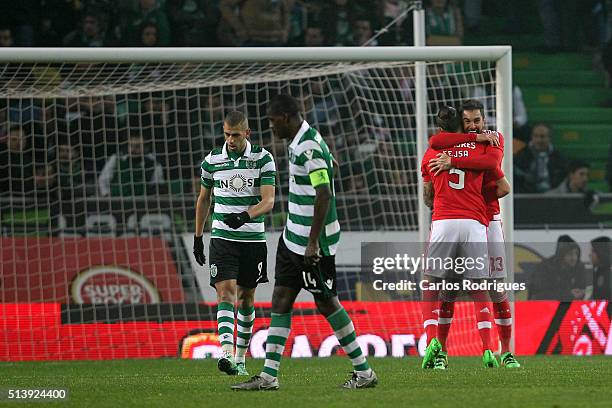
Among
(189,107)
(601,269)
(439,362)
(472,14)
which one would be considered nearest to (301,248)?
(439,362)

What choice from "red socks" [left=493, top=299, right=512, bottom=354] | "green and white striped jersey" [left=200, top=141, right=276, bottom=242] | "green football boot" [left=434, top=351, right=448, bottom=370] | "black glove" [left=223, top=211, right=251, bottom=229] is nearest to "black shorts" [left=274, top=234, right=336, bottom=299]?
"black glove" [left=223, top=211, right=251, bottom=229]

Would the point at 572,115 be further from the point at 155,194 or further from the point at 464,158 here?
the point at 464,158

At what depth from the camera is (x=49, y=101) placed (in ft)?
44.6

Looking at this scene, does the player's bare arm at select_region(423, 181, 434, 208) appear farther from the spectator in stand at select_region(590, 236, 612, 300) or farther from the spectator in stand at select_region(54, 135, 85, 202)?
the spectator in stand at select_region(54, 135, 85, 202)

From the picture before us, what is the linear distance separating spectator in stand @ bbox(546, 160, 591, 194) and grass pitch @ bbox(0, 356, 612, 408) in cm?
655

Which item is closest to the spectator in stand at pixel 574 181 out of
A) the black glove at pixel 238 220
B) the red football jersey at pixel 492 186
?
the red football jersey at pixel 492 186

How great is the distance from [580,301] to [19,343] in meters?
5.43

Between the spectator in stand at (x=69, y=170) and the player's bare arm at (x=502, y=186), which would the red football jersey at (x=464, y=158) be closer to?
the player's bare arm at (x=502, y=186)

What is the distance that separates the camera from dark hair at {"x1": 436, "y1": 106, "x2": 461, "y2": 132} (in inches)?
350

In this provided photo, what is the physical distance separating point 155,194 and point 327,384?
20.9ft

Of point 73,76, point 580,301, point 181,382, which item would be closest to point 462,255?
point 181,382

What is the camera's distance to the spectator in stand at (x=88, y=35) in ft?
57.2

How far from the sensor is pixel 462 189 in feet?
29.5

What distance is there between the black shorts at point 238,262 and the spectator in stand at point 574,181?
28.8 feet
